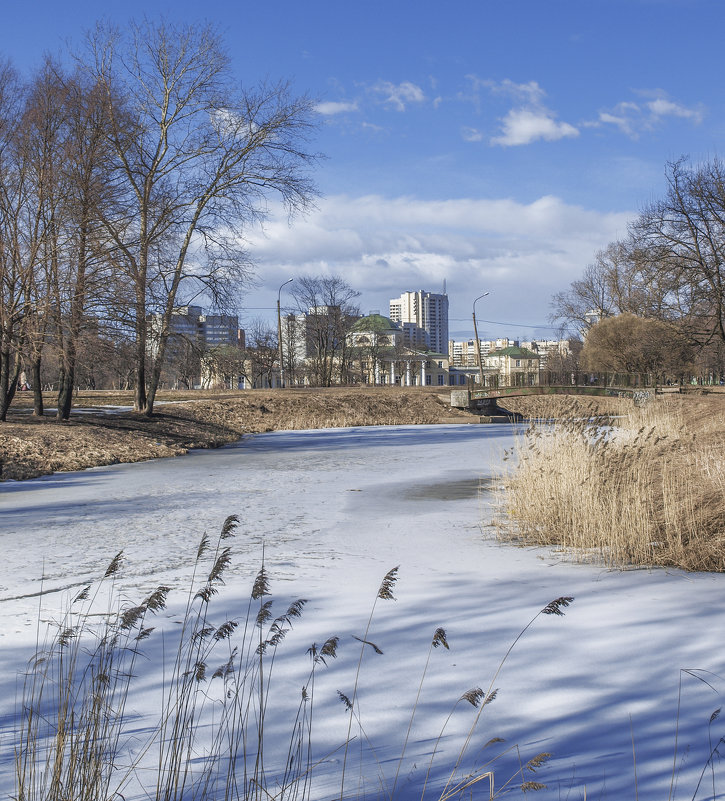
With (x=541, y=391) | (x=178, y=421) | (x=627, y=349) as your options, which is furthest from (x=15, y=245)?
(x=627, y=349)

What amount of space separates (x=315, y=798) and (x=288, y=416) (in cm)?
3113

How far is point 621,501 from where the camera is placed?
25.2ft

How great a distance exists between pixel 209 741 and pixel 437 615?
7.38ft

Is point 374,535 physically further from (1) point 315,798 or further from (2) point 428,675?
(1) point 315,798

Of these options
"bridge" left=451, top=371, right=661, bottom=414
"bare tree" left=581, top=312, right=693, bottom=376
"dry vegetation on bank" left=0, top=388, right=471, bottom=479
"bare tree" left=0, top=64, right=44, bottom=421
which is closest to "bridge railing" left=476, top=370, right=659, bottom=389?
"bridge" left=451, top=371, right=661, bottom=414

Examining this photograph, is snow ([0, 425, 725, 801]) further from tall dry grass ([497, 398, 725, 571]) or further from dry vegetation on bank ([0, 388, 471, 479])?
dry vegetation on bank ([0, 388, 471, 479])

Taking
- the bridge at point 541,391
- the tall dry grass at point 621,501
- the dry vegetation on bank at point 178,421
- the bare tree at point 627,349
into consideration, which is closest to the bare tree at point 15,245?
the dry vegetation on bank at point 178,421

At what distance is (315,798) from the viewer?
295 centimetres

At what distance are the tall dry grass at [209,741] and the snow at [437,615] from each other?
0.24 ft

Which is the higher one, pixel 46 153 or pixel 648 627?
pixel 46 153

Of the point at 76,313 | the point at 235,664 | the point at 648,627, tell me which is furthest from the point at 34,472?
the point at 648,627

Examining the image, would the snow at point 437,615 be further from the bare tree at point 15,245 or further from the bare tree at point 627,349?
the bare tree at point 627,349

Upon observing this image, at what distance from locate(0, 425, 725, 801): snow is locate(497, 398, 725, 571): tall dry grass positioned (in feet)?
1.11

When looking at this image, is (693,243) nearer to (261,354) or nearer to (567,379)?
(567,379)
